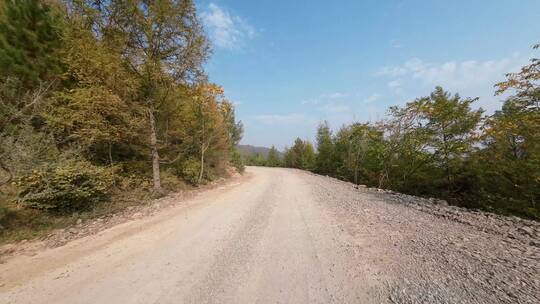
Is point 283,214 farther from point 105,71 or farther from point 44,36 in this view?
point 44,36

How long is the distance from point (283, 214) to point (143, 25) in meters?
8.98

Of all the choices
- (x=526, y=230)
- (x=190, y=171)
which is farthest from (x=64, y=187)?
(x=526, y=230)

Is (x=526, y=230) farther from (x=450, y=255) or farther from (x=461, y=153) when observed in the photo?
(x=461, y=153)

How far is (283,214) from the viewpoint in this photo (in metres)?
6.83

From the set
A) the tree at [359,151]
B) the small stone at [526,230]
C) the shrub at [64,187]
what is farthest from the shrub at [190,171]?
the tree at [359,151]

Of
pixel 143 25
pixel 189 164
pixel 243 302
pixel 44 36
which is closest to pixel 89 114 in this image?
pixel 44 36

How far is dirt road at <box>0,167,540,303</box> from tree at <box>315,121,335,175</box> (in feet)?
95.3

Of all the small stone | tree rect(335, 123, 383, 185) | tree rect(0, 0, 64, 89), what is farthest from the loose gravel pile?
tree rect(335, 123, 383, 185)

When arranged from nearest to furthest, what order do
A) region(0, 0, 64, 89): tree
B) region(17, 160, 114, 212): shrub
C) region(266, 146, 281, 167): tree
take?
region(17, 160, 114, 212): shrub < region(0, 0, 64, 89): tree < region(266, 146, 281, 167): tree

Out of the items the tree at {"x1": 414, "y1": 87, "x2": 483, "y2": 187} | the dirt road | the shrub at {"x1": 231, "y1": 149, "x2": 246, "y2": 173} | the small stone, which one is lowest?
the dirt road

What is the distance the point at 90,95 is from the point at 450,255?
442 inches

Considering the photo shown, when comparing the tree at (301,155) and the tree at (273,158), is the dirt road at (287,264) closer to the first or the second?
the tree at (301,155)

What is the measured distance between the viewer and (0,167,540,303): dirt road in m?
2.79

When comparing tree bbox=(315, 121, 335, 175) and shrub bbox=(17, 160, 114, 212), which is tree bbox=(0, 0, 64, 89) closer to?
shrub bbox=(17, 160, 114, 212)
